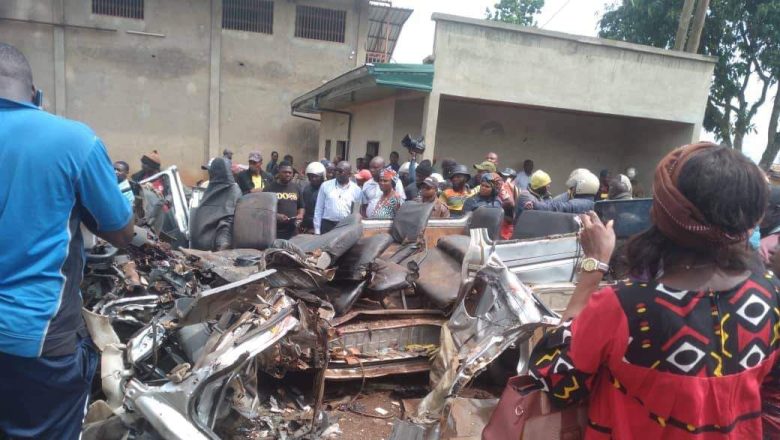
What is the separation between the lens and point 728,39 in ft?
49.4

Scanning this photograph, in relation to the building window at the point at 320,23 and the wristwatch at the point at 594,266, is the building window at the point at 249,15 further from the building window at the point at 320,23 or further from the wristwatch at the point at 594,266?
the wristwatch at the point at 594,266

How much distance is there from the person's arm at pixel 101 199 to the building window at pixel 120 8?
54.5 feet

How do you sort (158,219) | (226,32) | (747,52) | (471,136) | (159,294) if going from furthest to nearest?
(226,32) < (747,52) < (471,136) < (158,219) < (159,294)

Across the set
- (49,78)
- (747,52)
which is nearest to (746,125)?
(747,52)

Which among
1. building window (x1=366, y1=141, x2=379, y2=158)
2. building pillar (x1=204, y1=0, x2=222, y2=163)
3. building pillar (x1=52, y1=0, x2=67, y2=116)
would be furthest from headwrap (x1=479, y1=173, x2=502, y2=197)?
building pillar (x1=52, y1=0, x2=67, y2=116)

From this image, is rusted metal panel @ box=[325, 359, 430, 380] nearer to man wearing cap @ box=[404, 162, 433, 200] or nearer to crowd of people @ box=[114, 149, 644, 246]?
crowd of people @ box=[114, 149, 644, 246]

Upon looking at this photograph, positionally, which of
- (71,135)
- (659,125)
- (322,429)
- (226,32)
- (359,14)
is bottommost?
(322,429)

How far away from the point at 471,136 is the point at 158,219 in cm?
823

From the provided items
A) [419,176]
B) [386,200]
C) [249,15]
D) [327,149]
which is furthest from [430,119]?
[249,15]

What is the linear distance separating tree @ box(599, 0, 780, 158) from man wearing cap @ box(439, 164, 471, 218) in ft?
39.5

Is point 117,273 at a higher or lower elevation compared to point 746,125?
lower

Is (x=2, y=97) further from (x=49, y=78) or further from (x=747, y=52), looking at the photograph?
(x=747, y=52)

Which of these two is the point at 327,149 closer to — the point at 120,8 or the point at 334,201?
the point at 120,8

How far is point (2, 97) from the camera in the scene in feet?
5.49
